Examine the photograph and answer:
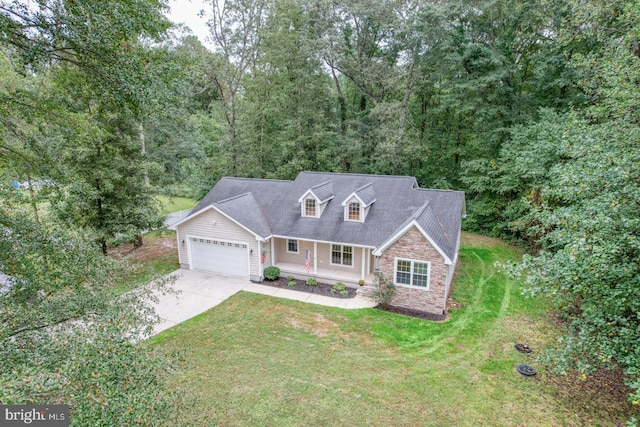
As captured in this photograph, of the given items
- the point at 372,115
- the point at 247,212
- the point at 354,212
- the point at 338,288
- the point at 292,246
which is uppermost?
the point at 372,115

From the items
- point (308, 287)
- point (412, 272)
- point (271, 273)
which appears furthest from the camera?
point (271, 273)

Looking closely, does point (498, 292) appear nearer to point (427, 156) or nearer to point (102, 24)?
point (427, 156)

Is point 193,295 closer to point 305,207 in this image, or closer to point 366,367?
point 305,207

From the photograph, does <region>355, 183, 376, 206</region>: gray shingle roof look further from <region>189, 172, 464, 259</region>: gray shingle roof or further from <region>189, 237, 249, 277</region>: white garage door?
<region>189, 237, 249, 277</region>: white garage door

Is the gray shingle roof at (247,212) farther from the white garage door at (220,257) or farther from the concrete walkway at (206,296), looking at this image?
the concrete walkway at (206,296)

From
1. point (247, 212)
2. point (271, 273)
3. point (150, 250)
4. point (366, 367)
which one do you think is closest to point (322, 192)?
point (247, 212)

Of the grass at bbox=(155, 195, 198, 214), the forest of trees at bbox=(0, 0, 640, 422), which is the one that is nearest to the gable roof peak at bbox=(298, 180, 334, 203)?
the forest of trees at bbox=(0, 0, 640, 422)
